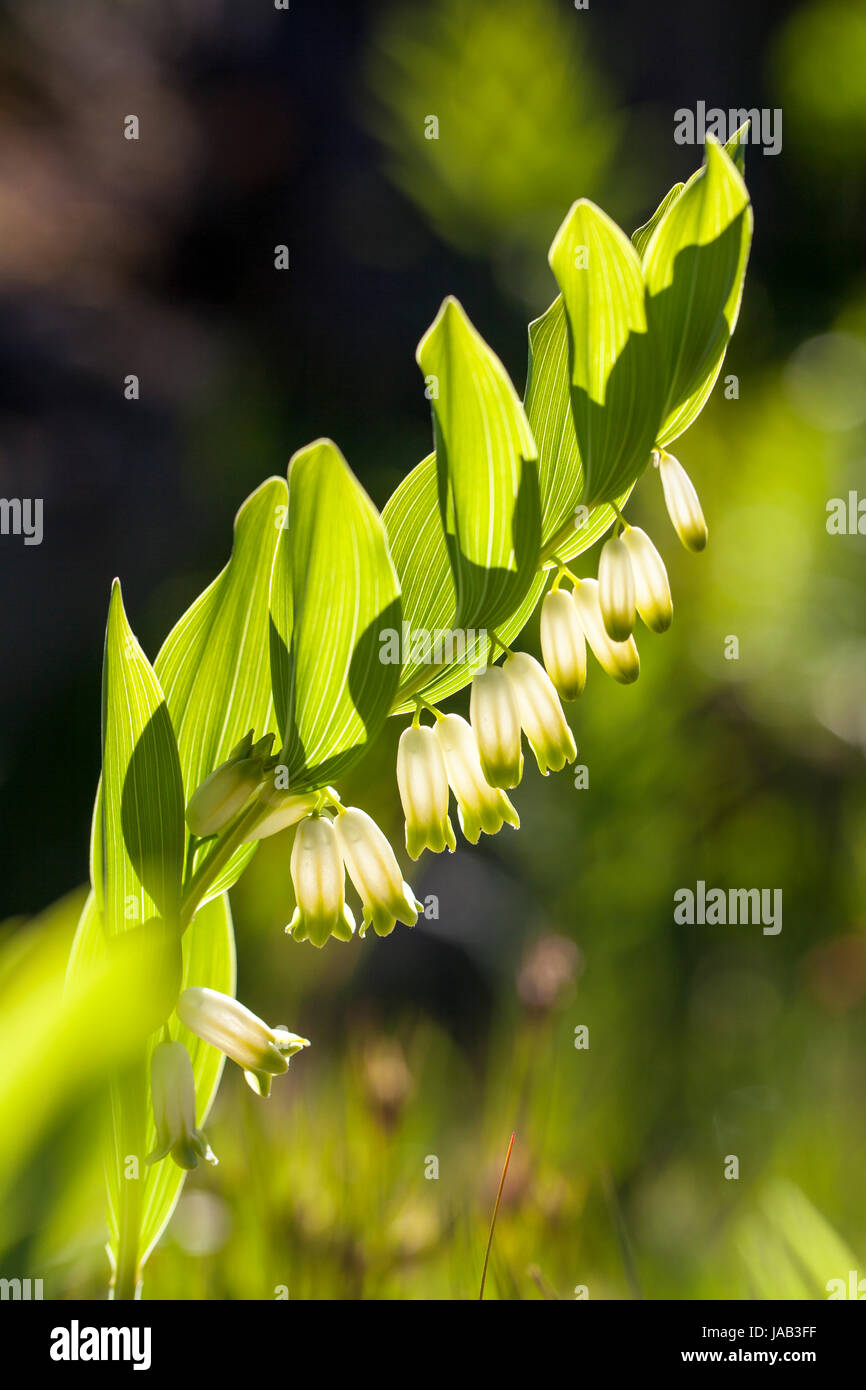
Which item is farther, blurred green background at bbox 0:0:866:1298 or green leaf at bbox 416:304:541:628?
blurred green background at bbox 0:0:866:1298

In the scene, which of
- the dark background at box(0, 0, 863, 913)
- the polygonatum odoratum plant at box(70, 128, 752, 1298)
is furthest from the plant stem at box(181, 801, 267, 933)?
the dark background at box(0, 0, 863, 913)

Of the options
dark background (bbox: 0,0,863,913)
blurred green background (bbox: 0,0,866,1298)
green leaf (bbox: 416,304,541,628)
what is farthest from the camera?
dark background (bbox: 0,0,863,913)

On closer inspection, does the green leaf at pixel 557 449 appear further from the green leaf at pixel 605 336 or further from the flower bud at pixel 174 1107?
the flower bud at pixel 174 1107

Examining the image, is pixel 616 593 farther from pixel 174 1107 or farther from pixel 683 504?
pixel 174 1107

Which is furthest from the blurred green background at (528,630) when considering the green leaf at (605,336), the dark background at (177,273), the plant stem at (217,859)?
the green leaf at (605,336)

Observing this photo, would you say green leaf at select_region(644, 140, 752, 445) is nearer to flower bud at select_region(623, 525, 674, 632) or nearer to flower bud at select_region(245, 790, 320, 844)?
flower bud at select_region(623, 525, 674, 632)

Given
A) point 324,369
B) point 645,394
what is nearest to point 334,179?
point 324,369
